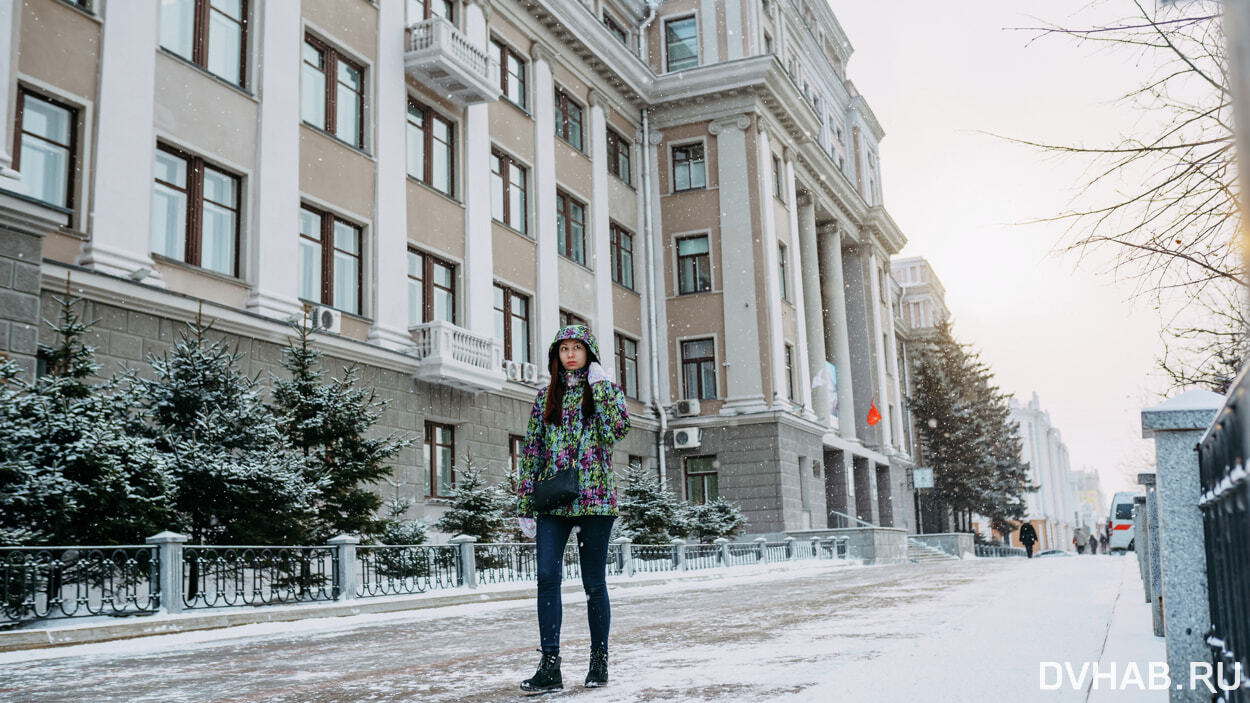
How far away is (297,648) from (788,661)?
15.5ft

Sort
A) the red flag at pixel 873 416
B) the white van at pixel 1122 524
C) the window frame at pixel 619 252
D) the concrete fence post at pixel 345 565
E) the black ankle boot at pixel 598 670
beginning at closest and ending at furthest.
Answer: the black ankle boot at pixel 598 670 < the concrete fence post at pixel 345 565 < the window frame at pixel 619 252 < the white van at pixel 1122 524 < the red flag at pixel 873 416

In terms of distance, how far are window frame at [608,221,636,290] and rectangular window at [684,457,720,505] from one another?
21.6 ft

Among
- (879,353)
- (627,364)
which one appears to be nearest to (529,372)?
(627,364)

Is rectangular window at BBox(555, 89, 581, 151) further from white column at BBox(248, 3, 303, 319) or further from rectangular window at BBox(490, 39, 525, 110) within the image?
white column at BBox(248, 3, 303, 319)

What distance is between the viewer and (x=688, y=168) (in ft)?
127

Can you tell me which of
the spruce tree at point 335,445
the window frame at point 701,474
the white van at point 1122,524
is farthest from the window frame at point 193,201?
the white van at point 1122,524

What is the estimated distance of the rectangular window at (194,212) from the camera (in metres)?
18.3

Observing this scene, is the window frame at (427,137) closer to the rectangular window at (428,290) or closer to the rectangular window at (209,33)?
the rectangular window at (428,290)

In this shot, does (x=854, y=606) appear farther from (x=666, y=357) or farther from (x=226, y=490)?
(x=666, y=357)

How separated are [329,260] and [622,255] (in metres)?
15.9

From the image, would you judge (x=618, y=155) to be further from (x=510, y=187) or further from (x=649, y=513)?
(x=649, y=513)

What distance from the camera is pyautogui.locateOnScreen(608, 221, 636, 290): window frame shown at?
118 feet

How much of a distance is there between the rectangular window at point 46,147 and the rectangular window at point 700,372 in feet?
78.5

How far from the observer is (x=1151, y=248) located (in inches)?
309
